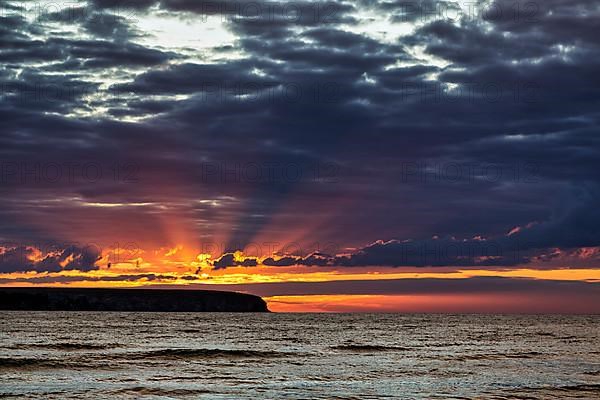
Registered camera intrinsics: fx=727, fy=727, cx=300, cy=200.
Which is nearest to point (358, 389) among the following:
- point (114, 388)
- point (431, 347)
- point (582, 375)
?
point (114, 388)

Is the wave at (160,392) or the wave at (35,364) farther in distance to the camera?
the wave at (35,364)

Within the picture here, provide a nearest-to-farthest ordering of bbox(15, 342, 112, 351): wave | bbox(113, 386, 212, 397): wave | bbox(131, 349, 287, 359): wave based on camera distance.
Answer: bbox(113, 386, 212, 397): wave
bbox(131, 349, 287, 359): wave
bbox(15, 342, 112, 351): wave

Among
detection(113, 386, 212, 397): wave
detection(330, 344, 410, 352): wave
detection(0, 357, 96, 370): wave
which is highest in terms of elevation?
detection(113, 386, 212, 397): wave

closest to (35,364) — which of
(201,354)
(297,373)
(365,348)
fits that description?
(201,354)

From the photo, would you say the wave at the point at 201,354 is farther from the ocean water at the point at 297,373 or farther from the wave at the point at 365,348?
the wave at the point at 365,348

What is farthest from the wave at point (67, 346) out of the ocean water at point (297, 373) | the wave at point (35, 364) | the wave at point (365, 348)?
the wave at point (365, 348)

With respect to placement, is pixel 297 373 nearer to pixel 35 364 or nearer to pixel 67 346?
pixel 35 364

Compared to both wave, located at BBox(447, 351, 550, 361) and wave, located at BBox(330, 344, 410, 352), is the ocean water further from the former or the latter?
wave, located at BBox(330, 344, 410, 352)

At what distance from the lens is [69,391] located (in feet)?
131

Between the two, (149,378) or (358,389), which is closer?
(358,389)

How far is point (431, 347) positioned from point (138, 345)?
3404 centimetres

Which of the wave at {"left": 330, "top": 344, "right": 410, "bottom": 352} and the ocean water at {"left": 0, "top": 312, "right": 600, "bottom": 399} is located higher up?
the ocean water at {"left": 0, "top": 312, "right": 600, "bottom": 399}

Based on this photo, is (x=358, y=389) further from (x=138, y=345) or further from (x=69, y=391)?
(x=138, y=345)

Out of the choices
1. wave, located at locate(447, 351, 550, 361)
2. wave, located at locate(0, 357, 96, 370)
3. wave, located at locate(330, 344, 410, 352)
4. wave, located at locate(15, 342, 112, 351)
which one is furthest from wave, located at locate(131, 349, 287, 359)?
wave, located at locate(447, 351, 550, 361)
